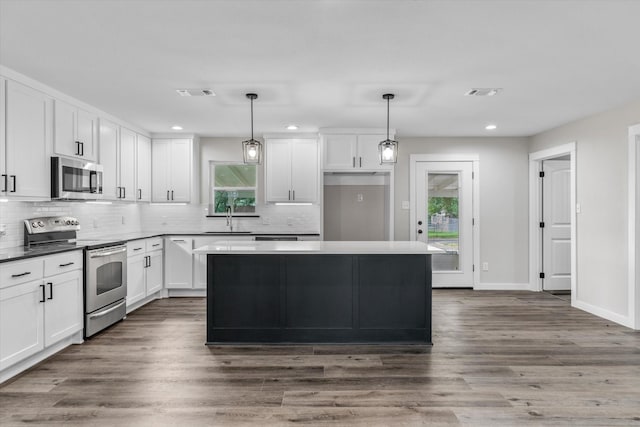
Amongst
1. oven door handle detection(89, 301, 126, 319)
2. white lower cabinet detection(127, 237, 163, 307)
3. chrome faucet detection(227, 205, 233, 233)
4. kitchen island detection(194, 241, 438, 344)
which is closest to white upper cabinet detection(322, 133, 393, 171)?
chrome faucet detection(227, 205, 233, 233)

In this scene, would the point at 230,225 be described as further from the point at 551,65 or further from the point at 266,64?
the point at 551,65

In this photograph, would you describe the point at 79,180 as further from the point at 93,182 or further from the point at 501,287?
the point at 501,287

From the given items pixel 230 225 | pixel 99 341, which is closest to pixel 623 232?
pixel 230 225

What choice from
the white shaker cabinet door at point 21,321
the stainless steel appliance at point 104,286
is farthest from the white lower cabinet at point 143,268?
the white shaker cabinet door at point 21,321

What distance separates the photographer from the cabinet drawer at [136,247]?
15.6 ft

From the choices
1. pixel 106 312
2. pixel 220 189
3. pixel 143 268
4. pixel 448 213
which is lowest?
pixel 106 312

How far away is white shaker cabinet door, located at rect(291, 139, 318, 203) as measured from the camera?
5.88 meters

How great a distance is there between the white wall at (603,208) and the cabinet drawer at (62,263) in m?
5.62

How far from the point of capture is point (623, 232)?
439cm

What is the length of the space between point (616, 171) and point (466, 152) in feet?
6.87

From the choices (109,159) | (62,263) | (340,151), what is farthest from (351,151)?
(62,263)

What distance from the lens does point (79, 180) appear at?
4109mm

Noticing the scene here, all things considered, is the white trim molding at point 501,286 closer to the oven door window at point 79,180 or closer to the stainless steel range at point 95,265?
the stainless steel range at point 95,265

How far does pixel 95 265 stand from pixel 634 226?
18.2 feet
